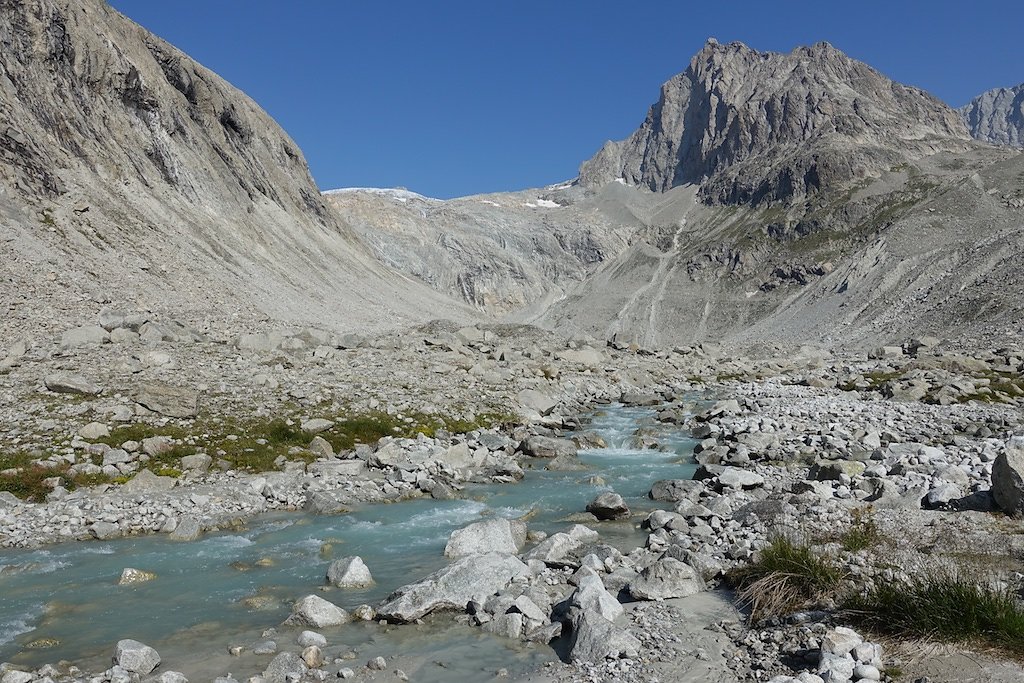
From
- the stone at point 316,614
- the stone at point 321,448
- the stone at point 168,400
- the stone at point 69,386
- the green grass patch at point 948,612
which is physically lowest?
the stone at point 316,614

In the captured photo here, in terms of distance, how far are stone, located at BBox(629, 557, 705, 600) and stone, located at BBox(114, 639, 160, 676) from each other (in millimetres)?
7364

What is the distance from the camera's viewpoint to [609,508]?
16859 mm

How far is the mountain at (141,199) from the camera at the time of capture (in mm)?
53438

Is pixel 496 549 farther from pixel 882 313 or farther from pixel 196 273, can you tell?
pixel 882 313

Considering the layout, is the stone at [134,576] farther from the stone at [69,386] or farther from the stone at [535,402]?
the stone at [535,402]

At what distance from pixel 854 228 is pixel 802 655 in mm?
170888

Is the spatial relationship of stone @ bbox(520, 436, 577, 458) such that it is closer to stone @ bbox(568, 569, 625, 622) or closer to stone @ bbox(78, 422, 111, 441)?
stone @ bbox(78, 422, 111, 441)

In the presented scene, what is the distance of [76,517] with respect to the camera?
51.7ft

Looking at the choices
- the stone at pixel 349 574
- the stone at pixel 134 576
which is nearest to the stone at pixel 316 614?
the stone at pixel 349 574

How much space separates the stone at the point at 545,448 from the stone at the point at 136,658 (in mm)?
16852

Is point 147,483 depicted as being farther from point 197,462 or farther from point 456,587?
point 456,587

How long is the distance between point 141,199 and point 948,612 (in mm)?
82579

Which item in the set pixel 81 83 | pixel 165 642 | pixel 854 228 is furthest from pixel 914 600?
pixel 854 228

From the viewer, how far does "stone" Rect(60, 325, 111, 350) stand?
99.9ft
